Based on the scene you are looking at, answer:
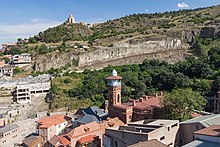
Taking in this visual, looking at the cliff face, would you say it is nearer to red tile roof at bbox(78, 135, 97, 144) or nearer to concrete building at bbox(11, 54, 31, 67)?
concrete building at bbox(11, 54, 31, 67)

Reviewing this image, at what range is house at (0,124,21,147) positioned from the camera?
33.8 metres

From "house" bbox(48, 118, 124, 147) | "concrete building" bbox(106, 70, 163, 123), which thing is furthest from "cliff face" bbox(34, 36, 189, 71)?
"house" bbox(48, 118, 124, 147)

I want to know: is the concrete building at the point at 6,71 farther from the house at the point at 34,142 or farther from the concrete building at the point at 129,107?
the concrete building at the point at 129,107

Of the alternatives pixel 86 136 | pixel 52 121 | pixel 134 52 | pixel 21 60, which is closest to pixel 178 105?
pixel 86 136

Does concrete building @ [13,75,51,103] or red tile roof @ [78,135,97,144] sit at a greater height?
concrete building @ [13,75,51,103]

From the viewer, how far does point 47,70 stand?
64.6 metres

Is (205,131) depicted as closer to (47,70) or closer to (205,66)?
(205,66)

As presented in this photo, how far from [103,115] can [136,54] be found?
44346 millimetres

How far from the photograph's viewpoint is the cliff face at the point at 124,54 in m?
66.9

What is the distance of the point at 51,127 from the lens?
104ft

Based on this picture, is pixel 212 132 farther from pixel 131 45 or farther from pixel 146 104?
pixel 131 45

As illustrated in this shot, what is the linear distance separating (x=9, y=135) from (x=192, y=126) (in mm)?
22887

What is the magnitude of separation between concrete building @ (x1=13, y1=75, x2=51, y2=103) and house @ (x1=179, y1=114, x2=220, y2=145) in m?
33.2

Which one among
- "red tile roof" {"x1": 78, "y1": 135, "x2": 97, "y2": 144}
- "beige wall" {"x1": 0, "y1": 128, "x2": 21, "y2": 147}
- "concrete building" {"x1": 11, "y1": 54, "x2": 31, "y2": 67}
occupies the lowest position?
"beige wall" {"x1": 0, "y1": 128, "x2": 21, "y2": 147}
